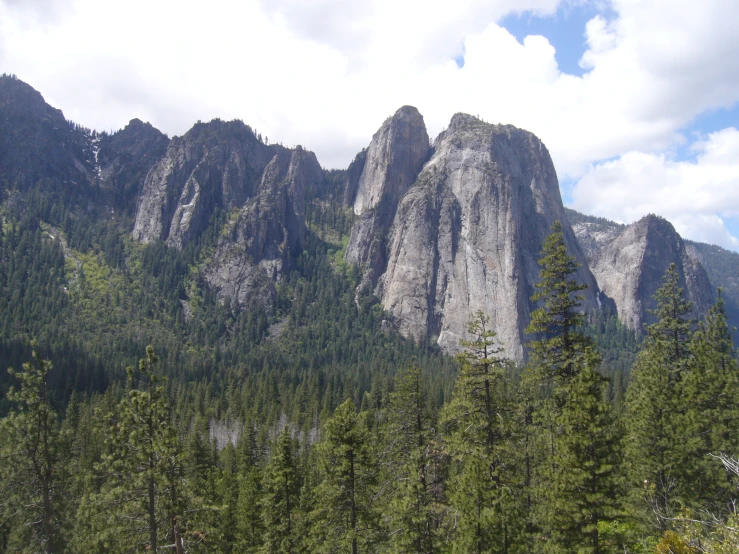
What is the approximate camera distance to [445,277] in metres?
182

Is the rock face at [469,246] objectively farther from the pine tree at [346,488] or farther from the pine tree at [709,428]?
the pine tree at [346,488]

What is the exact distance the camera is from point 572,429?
18141 millimetres

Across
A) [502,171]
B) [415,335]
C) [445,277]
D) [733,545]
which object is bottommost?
[733,545]

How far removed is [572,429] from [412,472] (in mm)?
7078

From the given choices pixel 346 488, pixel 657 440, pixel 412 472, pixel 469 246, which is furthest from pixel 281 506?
pixel 469 246

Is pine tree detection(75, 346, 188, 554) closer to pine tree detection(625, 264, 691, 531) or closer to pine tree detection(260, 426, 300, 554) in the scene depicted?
pine tree detection(260, 426, 300, 554)

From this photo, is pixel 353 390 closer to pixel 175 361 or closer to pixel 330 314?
pixel 175 361

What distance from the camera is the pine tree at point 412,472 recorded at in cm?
2055

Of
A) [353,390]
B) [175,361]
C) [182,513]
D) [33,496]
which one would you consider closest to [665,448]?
[182,513]

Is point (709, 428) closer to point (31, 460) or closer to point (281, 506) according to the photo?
point (281, 506)

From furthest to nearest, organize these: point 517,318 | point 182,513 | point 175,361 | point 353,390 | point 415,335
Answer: point 415,335 < point 517,318 < point 175,361 < point 353,390 < point 182,513

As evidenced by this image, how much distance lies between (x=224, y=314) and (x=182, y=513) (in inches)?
6746

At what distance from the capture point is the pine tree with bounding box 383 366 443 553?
2055cm

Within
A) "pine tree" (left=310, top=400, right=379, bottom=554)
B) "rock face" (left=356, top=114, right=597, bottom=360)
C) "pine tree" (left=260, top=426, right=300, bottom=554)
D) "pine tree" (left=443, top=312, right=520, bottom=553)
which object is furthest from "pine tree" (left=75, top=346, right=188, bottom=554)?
"rock face" (left=356, top=114, right=597, bottom=360)
